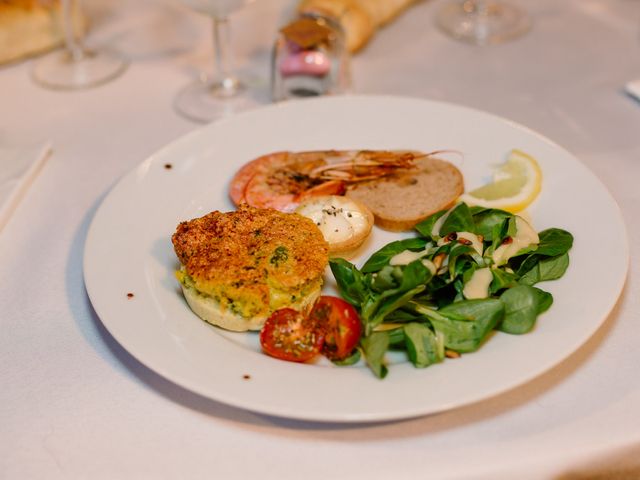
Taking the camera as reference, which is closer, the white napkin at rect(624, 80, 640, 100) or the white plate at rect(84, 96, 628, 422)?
the white plate at rect(84, 96, 628, 422)

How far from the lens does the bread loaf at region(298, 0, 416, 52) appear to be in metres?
2.59

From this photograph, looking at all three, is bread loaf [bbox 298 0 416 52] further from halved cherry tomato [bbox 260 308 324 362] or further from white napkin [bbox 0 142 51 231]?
halved cherry tomato [bbox 260 308 324 362]

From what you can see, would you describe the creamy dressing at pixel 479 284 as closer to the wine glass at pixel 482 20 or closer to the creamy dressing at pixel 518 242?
the creamy dressing at pixel 518 242

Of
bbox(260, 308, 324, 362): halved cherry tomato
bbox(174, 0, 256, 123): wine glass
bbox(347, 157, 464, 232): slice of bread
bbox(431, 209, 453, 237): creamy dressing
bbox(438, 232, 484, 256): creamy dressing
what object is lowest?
bbox(260, 308, 324, 362): halved cherry tomato

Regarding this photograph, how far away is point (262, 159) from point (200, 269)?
58cm

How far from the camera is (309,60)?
7.90 feet

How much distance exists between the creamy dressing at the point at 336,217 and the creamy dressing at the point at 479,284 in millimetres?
346


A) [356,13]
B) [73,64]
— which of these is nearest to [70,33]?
[73,64]

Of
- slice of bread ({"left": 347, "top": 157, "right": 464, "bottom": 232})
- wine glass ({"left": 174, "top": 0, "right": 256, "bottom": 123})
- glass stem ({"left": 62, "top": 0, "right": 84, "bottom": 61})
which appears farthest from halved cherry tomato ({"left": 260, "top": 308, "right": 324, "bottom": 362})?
glass stem ({"left": 62, "top": 0, "right": 84, "bottom": 61})

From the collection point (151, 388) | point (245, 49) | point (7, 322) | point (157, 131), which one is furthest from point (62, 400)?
point (245, 49)

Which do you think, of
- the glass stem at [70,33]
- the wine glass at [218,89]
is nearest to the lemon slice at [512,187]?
the wine glass at [218,89]

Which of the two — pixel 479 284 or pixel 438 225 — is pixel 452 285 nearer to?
pixel 479 284

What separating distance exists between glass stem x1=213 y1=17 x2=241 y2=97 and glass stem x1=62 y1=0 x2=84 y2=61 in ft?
1.70

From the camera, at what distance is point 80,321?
1641 mm
